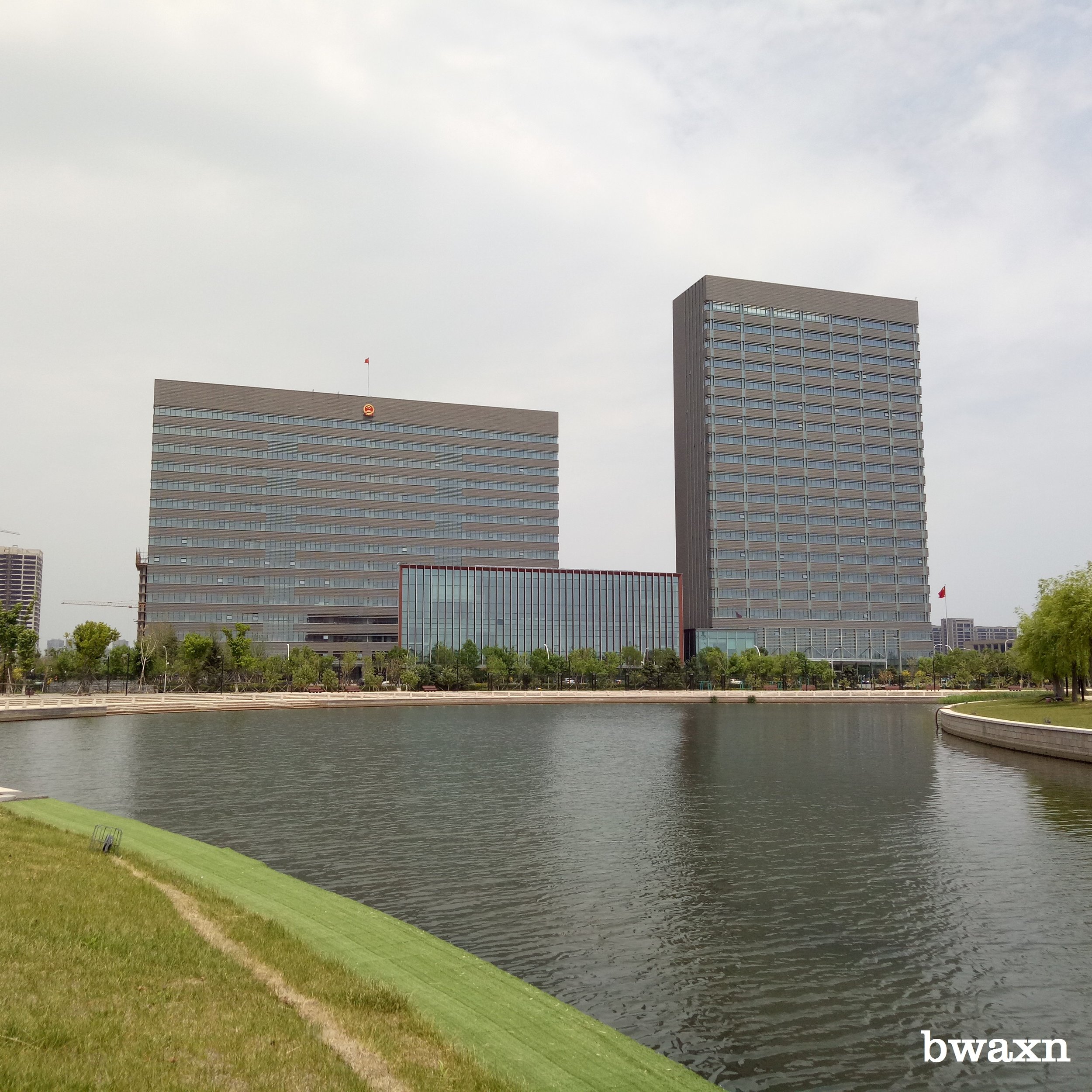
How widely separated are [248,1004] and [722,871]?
21159 mm

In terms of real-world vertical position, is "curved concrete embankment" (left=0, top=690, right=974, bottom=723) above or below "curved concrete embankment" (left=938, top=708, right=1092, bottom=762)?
below

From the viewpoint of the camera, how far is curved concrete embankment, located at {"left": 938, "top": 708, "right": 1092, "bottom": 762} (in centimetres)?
6375

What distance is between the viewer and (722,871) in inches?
1313

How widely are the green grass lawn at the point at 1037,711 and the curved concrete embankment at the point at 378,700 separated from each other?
163 feet

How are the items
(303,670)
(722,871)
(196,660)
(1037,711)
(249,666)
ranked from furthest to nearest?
(303,670) → (249,666) → (196,660) → (1037,711) → (722,871)

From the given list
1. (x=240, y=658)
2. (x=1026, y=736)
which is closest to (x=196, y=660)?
(x=240, y=658)

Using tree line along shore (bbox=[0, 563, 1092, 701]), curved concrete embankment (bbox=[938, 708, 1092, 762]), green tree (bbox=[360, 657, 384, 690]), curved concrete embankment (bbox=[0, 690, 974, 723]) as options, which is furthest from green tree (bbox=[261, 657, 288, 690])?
curved concrete embankment (bbox=[938, 708, 1092, 762])

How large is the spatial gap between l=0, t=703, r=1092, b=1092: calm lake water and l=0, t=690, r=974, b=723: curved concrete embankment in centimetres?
4026

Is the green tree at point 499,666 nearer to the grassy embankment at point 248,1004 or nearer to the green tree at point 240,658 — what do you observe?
the green tree at point 240,658

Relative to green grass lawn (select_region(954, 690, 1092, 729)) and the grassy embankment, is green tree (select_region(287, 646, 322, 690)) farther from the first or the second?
the grassy embankment

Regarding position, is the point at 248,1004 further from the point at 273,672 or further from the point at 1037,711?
the point at 273,672

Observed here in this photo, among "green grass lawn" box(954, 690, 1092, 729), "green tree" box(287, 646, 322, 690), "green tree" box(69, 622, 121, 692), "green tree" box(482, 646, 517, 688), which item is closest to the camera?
"green grass lawn" box(954, 690, 1092, 729)

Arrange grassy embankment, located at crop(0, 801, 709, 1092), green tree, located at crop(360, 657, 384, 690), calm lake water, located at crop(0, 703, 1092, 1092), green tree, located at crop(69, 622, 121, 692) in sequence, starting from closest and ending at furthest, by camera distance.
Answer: grassy embankment, located at crop(0, 801, 709, 1092) → calm lake water, located at crop(0, 703, 1092, 1092) → green tree, located at crop(69, 622, 121, 692) → green tree, located at crop(360, 657, 384, 690)

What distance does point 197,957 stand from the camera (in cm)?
1877
